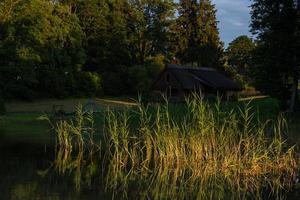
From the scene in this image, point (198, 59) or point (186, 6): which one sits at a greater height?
point (186, 6)

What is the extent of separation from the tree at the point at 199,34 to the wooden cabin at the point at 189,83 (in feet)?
38.5

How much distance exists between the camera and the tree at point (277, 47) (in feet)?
106

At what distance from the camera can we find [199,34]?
77688 millimetres

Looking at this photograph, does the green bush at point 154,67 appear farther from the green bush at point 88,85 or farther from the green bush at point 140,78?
the green bush at point 88,85

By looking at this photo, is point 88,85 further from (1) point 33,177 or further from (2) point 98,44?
(1) point 33,177

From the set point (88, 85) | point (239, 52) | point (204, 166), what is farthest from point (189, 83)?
point (204, 166)

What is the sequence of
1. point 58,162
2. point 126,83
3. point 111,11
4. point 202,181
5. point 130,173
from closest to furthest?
point 202,181 < point 130,173 < point 58,162 < point 126,83 < point 111,11

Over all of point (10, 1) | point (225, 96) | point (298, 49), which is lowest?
→ point (225, 96)

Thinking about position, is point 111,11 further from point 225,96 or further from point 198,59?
point 225,96

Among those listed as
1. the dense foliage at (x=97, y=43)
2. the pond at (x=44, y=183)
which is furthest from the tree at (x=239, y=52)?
the pond at (x=44, y=183)

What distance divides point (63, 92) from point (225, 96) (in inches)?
770

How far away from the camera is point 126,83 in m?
75.2

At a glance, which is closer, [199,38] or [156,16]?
[199,38]

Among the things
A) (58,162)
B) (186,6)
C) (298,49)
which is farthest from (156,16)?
(58,162)
